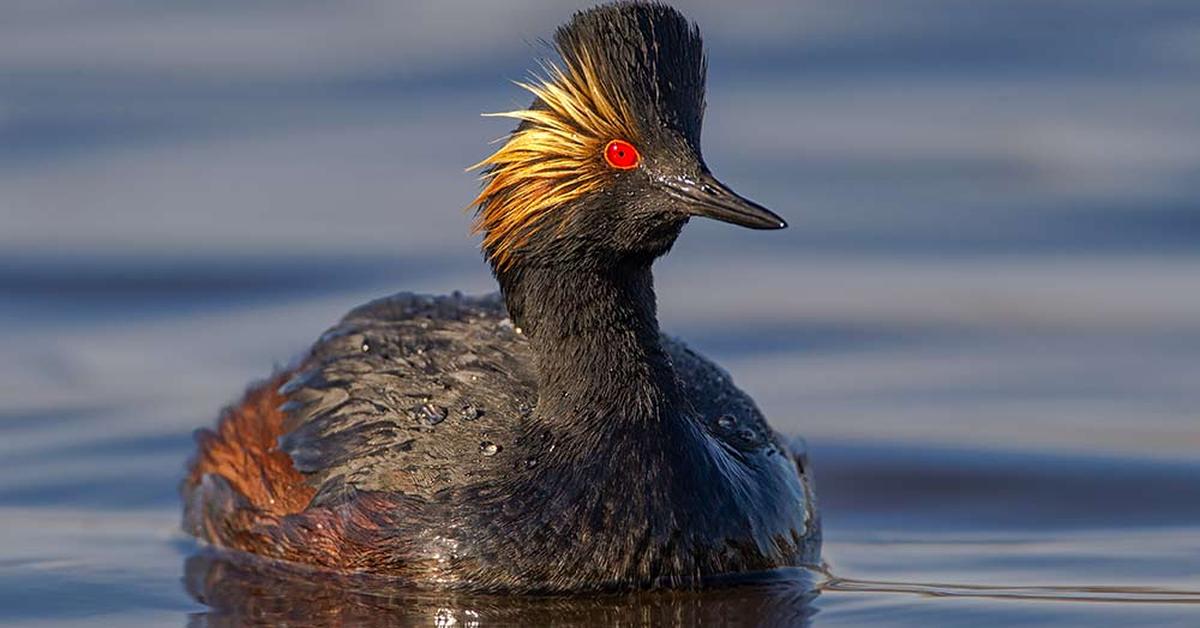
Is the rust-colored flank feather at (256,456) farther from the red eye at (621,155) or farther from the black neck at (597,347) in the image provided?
the red eye at (621,155)

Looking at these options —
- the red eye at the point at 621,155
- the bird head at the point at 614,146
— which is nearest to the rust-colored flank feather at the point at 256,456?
the bird head at the point at 614,146

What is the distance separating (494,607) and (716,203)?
2.20 meters

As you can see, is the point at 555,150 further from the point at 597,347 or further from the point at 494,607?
the point at 494,607

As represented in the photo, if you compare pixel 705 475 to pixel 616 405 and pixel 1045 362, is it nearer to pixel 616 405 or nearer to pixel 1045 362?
pixel 616 405

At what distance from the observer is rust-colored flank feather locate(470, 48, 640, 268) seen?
1271 centimetres

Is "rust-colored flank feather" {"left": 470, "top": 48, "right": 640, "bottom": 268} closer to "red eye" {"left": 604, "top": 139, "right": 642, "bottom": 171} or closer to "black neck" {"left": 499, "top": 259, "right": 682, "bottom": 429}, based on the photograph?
"red eye" {"left": 604, "top": 139, "right": 642, "bottom": 171}

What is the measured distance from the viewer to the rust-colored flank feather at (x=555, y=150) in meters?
12.7

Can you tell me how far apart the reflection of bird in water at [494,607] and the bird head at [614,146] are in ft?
5.46

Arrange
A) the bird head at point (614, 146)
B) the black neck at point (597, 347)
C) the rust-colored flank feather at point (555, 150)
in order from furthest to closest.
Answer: the black neck at point (597, 347)
the rust-colored flank feather at point (555, 150)
the bird head at point (614, 146)

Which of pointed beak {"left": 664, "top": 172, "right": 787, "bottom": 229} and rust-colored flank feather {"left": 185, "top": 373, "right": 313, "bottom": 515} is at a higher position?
pointed beak {"left": 664, "top": 172, "right": 787, "bottom": 229}

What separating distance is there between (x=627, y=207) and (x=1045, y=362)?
5053 millimetres

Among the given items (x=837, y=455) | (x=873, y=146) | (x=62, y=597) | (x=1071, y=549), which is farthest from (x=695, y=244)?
(x=62, y=597)

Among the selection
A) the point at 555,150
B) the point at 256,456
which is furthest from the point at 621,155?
the point at 256,456

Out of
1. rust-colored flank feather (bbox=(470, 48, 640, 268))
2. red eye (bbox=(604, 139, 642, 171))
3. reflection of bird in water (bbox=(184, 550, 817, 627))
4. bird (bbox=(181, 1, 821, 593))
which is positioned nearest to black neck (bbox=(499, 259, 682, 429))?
bird (bbox=(181, 1, 821, 593))
